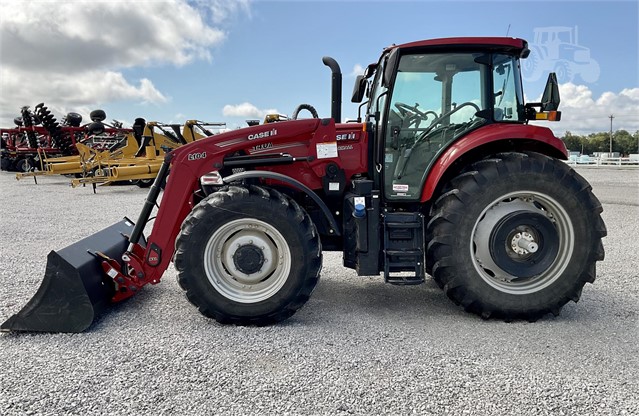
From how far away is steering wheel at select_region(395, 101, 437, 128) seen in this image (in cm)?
390

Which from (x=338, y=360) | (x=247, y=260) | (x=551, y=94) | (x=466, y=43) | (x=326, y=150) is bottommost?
(x=338, y=360)

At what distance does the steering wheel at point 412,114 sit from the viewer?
3.90 metres

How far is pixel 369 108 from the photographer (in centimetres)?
422

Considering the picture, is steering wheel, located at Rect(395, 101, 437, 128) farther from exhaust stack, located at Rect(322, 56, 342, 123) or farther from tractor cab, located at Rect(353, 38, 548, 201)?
exhaust stack, located at Rect(322, 56, 342, 123)

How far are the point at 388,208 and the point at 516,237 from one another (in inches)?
44.4

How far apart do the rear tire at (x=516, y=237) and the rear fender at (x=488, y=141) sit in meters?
0.15

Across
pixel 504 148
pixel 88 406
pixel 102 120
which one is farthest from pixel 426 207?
pixel 102 120

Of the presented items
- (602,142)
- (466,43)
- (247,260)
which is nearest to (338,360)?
(247,260)

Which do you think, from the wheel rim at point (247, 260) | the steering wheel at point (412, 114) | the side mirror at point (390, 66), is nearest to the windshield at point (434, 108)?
the steering wheel at point (412, 114)

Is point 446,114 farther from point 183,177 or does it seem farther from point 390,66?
point 183,177

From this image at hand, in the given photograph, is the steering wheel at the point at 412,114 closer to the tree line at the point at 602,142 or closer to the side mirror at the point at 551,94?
the side mirror at the point at 551,94

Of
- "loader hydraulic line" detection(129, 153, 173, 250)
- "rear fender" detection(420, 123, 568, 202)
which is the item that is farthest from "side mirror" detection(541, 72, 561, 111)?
"loader hydraulic line" detection(129, 153, 173, 250)

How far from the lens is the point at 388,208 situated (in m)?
4.00

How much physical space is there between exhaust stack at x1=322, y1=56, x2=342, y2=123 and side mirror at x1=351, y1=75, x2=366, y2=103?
Result: 500mm
